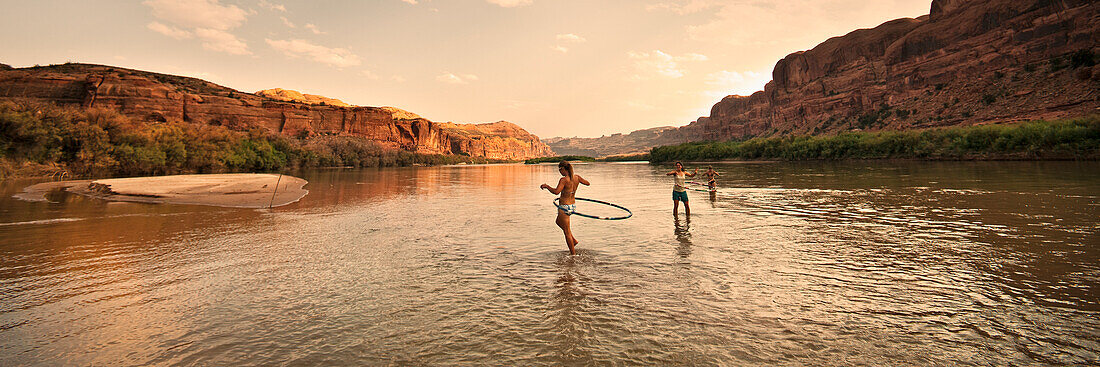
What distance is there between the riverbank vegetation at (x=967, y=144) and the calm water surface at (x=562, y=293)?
62.0 meters

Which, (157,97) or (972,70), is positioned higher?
(972,70)

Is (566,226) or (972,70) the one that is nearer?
(566,226)

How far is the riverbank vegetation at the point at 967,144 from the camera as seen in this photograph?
54062 millimetres

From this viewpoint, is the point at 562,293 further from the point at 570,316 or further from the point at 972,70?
the point at 972,70

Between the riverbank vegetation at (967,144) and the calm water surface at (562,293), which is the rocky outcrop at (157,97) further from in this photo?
the riverbank vegetation at (967,144)

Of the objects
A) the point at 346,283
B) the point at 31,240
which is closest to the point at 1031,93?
the point at 346,283

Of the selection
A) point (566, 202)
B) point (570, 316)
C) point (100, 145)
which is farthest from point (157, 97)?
point (570, 316)

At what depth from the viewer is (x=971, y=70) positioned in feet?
396

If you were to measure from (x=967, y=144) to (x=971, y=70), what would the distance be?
79.3 metres

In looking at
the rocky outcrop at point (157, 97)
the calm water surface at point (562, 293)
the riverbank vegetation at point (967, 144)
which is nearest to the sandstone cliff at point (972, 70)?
the riverbank vegetation at point (967, 144)

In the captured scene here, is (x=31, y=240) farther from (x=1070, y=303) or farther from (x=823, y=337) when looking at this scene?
(x=1070, y=303)

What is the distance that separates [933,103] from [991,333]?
154859mm

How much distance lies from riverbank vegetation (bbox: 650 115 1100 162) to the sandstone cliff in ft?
79.6

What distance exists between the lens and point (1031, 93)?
9025 centimetres
